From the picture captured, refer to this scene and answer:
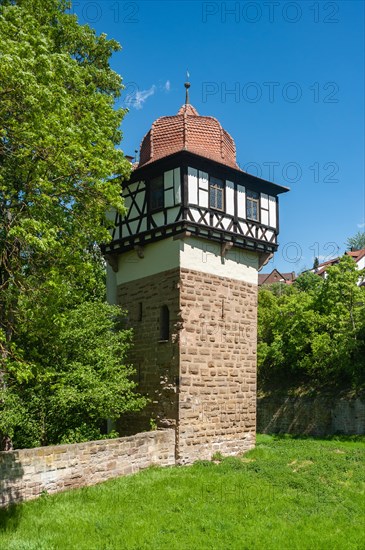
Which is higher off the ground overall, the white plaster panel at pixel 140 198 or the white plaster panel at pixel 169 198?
the white plaster panel at pixel 140 198

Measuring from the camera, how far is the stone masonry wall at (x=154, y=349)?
15422mm

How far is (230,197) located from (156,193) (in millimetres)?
2300

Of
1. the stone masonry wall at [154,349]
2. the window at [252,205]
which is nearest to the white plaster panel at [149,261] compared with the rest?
the stone masonry wall at [154,349]

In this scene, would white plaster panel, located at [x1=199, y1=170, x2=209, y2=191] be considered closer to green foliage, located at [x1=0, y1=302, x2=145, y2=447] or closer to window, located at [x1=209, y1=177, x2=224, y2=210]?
window, located at [x1=209, y1=177, x2=224, y2=210]

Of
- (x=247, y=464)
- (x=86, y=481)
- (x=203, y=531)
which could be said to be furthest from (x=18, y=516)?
(x=247, y=464)

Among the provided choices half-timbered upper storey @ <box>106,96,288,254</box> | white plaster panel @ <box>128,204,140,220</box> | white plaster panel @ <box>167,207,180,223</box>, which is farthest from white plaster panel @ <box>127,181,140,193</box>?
white plaster panel @ <box>167,207,180,223</box>

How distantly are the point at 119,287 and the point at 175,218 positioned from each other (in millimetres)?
3908

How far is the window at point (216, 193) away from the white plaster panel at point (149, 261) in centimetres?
174

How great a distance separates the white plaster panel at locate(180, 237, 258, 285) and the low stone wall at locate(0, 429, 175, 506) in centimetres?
483

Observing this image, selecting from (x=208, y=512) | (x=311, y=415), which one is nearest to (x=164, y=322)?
(x=208, y=512)

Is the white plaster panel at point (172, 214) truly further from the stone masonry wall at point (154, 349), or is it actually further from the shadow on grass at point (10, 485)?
the shadow on grass at point (10, 485)

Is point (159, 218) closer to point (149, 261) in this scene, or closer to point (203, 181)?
point (149, 261)

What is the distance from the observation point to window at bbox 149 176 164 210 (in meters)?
16.3

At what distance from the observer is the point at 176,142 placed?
1716 cm
